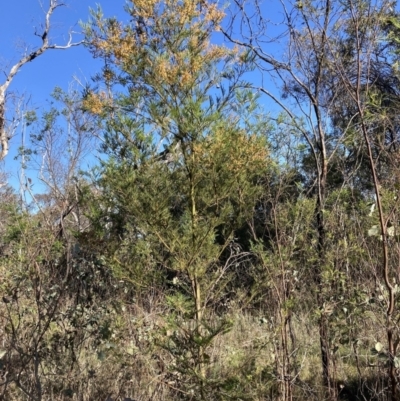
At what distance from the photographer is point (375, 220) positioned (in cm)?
279

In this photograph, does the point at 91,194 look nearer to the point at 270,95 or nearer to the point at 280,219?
the point at 280,219

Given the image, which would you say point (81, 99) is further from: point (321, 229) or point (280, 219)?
point (321, 229)

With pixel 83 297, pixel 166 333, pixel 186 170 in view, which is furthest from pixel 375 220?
pixel 83 297

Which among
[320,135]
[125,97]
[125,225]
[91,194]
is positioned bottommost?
[125,225]

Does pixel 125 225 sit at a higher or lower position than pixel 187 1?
lower

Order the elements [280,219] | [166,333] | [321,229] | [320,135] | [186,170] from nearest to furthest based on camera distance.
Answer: [166,333], [186,170], [280,219], [321,229], [320,135]

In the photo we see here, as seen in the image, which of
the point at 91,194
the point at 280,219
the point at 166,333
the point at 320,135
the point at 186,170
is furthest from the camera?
the point at 320,135

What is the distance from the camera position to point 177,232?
9.60 feet

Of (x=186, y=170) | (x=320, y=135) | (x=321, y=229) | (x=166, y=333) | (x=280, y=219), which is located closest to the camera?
(x=166, y=333)

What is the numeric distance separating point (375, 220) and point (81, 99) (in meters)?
2.07

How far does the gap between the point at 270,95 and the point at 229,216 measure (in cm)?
183

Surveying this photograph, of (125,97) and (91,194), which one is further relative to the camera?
(91,194)

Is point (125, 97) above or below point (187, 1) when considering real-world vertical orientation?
below

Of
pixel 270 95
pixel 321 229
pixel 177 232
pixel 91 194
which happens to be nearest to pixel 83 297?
pixel 91 194
